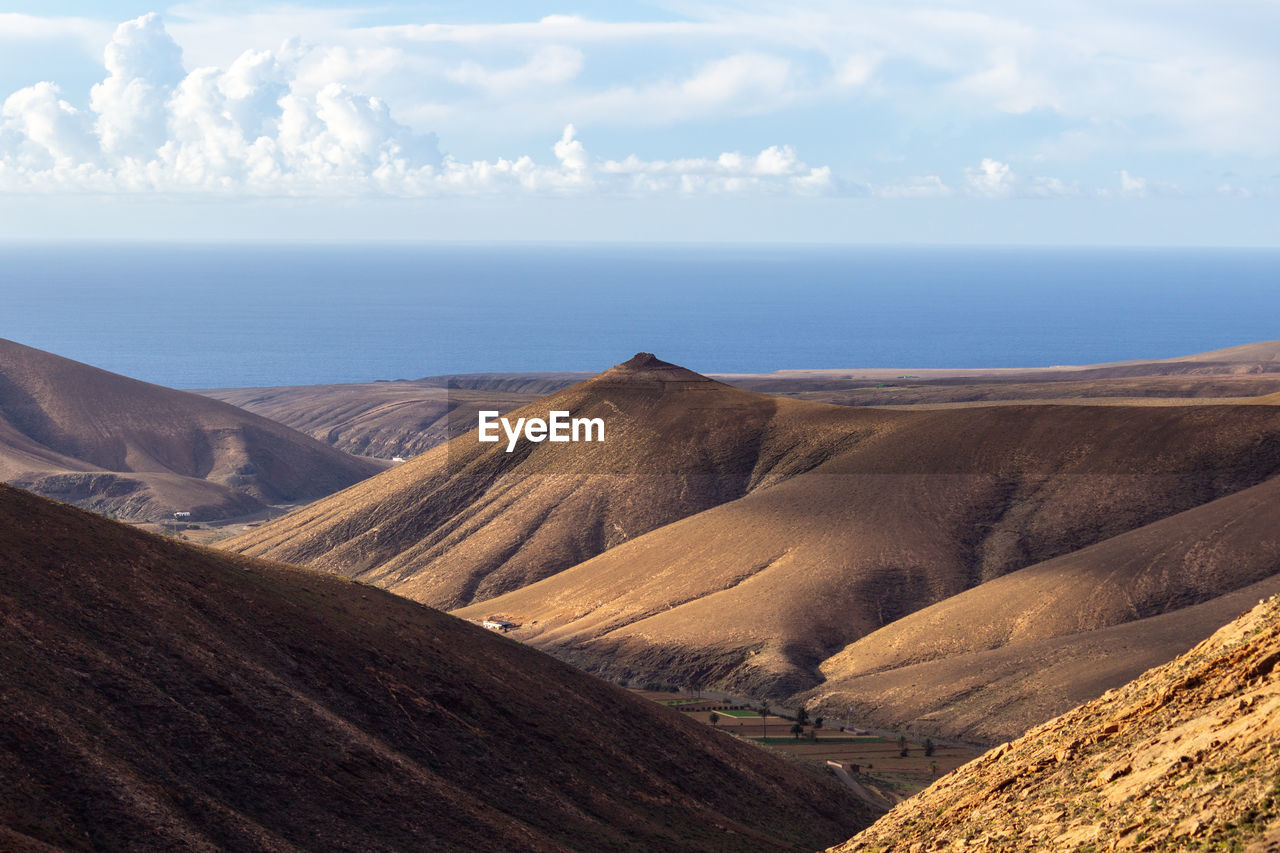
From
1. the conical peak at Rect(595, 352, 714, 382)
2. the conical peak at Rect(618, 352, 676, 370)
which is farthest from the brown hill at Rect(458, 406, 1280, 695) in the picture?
the conical peak at Rect(618, 352, 676, 370)

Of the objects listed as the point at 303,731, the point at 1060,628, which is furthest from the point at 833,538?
the point at 303,731

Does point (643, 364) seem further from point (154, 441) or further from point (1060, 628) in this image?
point (154, 441)

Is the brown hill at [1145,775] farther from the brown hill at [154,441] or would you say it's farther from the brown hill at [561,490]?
the brown hill at [154,441]

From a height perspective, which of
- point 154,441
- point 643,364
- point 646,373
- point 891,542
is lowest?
point 891,542

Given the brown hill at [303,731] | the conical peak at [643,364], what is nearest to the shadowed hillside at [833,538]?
the conical peak at [643,364]

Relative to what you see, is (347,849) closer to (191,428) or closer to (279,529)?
(279,529)

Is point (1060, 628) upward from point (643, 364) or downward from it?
downward

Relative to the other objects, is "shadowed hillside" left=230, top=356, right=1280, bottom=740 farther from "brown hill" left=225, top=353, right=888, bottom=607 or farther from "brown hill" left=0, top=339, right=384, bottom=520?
"brown hill" left=0, top=339, right=384, bottom=520
